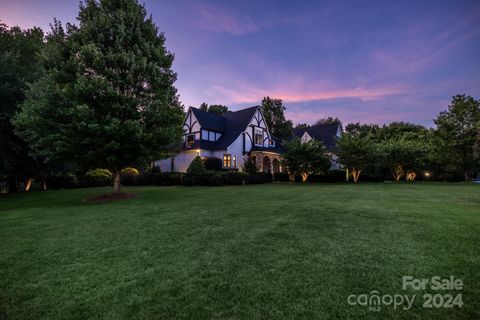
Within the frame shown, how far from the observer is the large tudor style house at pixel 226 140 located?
2686 centimetres

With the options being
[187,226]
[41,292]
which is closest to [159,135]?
[187,226]

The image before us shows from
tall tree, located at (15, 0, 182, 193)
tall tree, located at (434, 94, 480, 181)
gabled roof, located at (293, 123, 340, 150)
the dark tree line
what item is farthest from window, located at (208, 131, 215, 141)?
tall tree, located at (434, 94, 480, 181)

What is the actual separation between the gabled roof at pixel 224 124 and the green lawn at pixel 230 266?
21.2 m

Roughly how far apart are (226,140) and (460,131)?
28494 mm

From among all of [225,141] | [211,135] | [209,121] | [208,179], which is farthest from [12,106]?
[225,141]

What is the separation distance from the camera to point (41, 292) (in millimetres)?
2674

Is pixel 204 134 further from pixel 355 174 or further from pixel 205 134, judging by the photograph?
pixel 355 174

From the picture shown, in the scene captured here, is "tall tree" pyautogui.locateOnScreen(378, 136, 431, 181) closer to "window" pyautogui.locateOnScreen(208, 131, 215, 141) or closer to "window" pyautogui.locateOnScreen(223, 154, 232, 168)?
"window" pyautogui.locateOnScreen(223, 154, 232, 168)

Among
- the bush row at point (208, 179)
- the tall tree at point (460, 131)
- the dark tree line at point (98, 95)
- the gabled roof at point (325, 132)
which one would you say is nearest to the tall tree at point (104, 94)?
the dark tree line at point (98, 95)

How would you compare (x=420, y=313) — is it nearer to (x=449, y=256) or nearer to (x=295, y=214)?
(x=449, y=256)

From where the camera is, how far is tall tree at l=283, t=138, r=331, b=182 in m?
23.1

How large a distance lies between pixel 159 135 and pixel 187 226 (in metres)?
6.57

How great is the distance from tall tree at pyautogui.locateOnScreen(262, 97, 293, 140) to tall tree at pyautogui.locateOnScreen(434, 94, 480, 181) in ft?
75.2

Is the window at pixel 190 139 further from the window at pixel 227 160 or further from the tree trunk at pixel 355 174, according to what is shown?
the tree trunk at pixel 355 174
